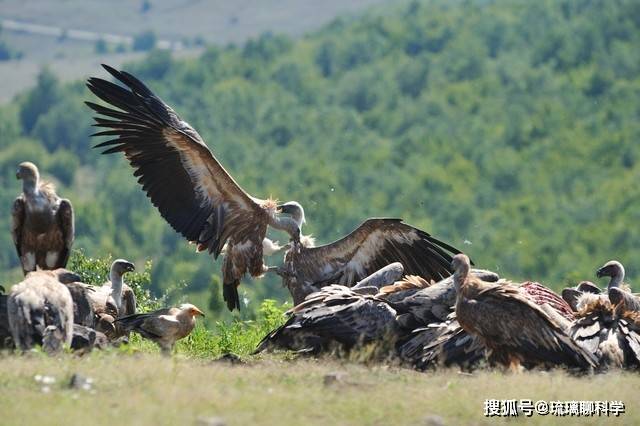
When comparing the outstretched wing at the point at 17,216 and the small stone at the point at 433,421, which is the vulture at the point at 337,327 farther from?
the small stone at the point at 433,421

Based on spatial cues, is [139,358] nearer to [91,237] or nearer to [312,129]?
[91,237]

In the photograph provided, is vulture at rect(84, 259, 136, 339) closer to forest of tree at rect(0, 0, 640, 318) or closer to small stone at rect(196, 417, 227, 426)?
small stone at rect(196, 417, 227, 426)

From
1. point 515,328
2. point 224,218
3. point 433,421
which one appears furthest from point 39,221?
point 433,421

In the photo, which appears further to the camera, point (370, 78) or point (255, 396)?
point (370, 78)

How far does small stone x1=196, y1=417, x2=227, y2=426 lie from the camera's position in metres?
8.53

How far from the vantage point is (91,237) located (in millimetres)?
89938

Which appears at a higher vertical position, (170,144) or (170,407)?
(170,144)

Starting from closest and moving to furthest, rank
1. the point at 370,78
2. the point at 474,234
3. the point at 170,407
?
the point at 170,407 → the point at 474,234 → the point at 370,78

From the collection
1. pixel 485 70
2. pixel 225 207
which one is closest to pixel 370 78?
pixel 485 70

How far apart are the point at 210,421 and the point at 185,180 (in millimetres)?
6964

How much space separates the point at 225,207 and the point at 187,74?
12646cm

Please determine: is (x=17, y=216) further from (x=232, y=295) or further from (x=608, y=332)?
(x=608, y=332)

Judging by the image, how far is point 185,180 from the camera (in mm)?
15320

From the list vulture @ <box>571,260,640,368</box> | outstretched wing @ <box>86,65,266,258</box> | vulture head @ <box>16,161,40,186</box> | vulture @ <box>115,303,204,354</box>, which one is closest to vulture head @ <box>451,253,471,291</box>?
vulture @ <box>571,260,640,368</box>
